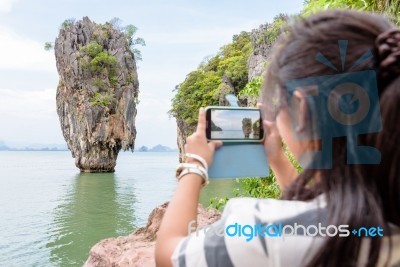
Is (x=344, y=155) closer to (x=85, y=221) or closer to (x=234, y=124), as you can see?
(x=234, y=124)

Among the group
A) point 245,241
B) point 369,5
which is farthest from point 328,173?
point 369,5

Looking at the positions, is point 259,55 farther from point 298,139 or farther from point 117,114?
point 298,139

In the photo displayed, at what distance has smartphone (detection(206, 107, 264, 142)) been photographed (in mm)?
672

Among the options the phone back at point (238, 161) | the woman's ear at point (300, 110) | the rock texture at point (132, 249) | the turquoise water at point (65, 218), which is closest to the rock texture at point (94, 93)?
the turquoise water at point (65, 218)

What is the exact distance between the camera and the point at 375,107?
0.52 metres

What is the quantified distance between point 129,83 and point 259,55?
9.40 meters

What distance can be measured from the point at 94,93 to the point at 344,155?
2226 cm

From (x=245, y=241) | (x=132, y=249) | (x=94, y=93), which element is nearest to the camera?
(x=245, y=241)

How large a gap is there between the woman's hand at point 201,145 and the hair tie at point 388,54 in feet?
0.89

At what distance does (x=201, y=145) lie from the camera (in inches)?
25.4

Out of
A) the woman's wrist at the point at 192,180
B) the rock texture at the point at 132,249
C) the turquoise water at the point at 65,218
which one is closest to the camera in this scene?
the woman's wrist at the point at 192,180

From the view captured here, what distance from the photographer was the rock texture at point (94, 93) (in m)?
21.7

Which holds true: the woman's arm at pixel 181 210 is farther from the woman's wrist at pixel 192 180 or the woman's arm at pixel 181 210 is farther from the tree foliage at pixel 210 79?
the tree foliage at pixel 210 79

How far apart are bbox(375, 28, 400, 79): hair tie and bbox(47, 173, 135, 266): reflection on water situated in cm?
586
